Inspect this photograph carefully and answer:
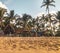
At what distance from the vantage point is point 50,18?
57.1m

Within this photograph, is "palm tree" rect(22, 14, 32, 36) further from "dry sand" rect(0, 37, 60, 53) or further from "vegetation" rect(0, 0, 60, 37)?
"dry sand" rect(0, 37, 60, 53)

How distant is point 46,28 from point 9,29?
500 inches

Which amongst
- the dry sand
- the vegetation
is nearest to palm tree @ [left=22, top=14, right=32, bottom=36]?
the vegetation

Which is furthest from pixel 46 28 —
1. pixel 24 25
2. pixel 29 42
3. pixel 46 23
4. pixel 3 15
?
pixel 29 42

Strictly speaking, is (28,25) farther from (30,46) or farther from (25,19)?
(30,46)

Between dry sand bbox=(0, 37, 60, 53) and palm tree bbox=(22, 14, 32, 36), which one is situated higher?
palm tree bbox=(22, 14, 32, 36)

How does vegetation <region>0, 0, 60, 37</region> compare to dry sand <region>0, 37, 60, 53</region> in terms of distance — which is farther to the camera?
vegetation <region>0, 0, 60, 37</region>

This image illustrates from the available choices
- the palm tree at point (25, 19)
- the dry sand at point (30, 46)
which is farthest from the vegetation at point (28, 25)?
the dry sand at point (30, 46)

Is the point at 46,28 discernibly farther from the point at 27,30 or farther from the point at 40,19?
the point at 27,30

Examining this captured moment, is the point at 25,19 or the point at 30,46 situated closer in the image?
the point at 30,46

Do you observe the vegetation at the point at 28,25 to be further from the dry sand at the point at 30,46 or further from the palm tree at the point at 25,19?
the dry sand at the point at 30,46

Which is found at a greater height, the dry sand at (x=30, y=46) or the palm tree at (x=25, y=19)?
the palm tree at (x=25, y=19)

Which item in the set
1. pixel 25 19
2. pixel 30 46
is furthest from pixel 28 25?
pixel 30 46

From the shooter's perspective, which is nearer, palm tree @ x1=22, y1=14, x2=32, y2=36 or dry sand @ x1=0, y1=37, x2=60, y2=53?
dry sand @ x1=0, y1=37, x2=60, y2=53
